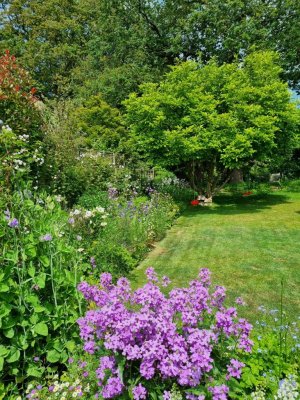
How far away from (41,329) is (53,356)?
0.34m

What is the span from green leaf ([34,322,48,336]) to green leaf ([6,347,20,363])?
0.22m

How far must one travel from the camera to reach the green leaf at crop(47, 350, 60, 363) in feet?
9.22

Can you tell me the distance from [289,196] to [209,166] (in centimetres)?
523

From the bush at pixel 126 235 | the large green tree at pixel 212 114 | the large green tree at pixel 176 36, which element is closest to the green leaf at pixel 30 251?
the bush at pixel 126 235

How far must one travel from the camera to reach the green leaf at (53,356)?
2.81 metres

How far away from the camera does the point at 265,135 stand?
11.4m

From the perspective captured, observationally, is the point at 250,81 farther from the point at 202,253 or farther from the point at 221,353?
the point at 221,353

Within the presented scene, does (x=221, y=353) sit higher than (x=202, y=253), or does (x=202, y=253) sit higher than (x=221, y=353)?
(x=221, y=353)

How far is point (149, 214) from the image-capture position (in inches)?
333

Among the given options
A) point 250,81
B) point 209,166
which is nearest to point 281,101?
point 250,81

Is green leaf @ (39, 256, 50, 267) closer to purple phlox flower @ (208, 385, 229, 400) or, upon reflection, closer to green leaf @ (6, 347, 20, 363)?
green leaf @ (6, 347, 20, 363)

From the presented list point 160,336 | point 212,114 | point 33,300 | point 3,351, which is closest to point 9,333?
point 3,351

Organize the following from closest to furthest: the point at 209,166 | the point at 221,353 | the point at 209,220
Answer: the point at 221,353 < the point at 209,220 < the point at 209,166

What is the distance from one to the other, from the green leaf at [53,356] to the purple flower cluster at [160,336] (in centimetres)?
68
